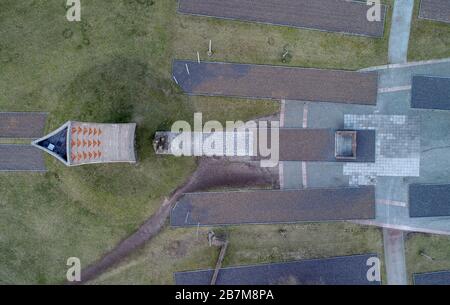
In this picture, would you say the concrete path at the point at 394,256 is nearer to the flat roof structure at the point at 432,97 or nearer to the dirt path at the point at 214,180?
the dirt path at the point at 214,180

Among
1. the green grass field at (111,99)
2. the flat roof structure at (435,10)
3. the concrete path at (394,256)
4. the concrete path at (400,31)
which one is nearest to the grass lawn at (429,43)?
the concrete path at (400,31)

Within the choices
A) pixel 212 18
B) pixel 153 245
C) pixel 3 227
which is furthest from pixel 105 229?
pixel 212 18

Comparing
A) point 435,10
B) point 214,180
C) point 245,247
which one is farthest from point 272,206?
point 435,10

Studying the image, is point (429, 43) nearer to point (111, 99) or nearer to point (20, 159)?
point (111, 99)

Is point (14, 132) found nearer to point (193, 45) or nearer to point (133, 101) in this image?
point (133, 101)

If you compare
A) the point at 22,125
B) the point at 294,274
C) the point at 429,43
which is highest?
the point at 429,43
